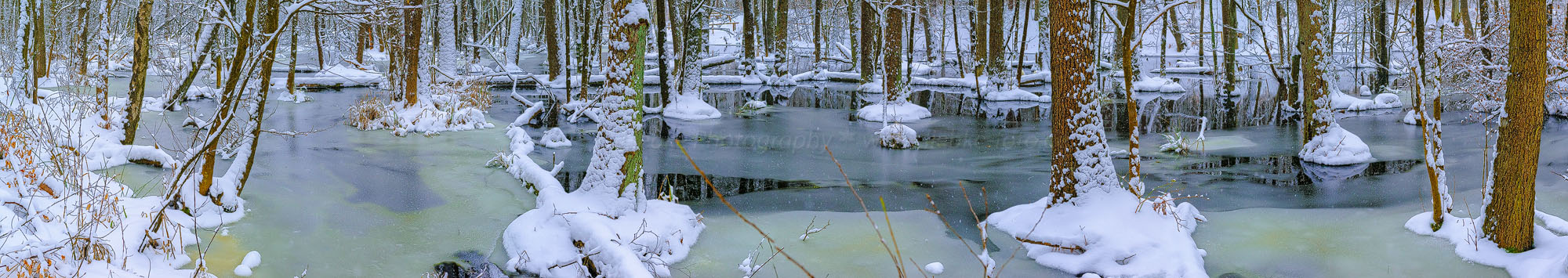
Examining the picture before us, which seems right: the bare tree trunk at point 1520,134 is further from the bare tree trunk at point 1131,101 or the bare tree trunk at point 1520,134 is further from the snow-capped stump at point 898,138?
the snow-capped stump at point 898,138

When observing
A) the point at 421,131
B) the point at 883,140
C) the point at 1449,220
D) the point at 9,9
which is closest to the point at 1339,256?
A: the point at 1449,220

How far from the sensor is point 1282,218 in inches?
379

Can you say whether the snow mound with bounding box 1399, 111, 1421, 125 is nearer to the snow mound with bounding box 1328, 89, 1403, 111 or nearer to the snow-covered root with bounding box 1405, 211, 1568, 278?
the snow mound with bounding box 1328, 89, 1403, 111

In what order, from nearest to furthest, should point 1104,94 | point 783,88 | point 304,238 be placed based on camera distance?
point 304,238
point 1104,94
point 783,88

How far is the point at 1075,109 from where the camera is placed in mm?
8312

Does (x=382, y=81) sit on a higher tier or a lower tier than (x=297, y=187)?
higher

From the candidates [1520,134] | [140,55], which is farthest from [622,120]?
[1520,134]

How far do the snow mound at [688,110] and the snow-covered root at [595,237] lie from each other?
1103 centimetres

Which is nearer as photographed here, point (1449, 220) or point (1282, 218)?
point (1449, 220)

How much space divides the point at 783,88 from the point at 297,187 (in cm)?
2006

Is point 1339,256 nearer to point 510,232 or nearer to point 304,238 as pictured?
point 510,232

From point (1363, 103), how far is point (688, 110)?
47.9 feet

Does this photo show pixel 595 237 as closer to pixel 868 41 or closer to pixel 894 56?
pixel 894 56

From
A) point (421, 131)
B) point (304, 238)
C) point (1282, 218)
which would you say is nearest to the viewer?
point (304, 238)
